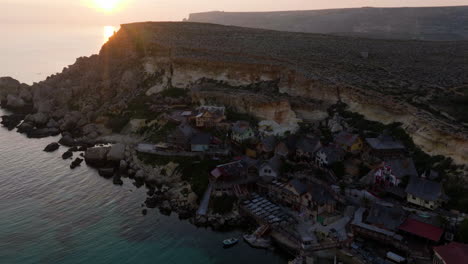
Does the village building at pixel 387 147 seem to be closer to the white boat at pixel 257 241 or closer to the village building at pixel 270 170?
the village building at pixel 270 170

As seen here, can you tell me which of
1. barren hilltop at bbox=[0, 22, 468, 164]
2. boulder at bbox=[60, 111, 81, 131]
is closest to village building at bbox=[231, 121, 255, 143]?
barren hilltop at bbox=[0, 22, 468, 164]

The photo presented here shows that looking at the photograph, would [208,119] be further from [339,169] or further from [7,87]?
[7,87]

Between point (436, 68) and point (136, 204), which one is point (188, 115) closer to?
point (136, 204)

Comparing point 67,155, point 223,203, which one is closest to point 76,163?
point 67,155

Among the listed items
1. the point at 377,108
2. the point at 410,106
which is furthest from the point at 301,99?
the point at 410,106

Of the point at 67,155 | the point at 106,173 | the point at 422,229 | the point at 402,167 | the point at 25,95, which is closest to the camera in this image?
the point at 422,229

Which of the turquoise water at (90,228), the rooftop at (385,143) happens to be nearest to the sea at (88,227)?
the turquoise water at (90,228)
